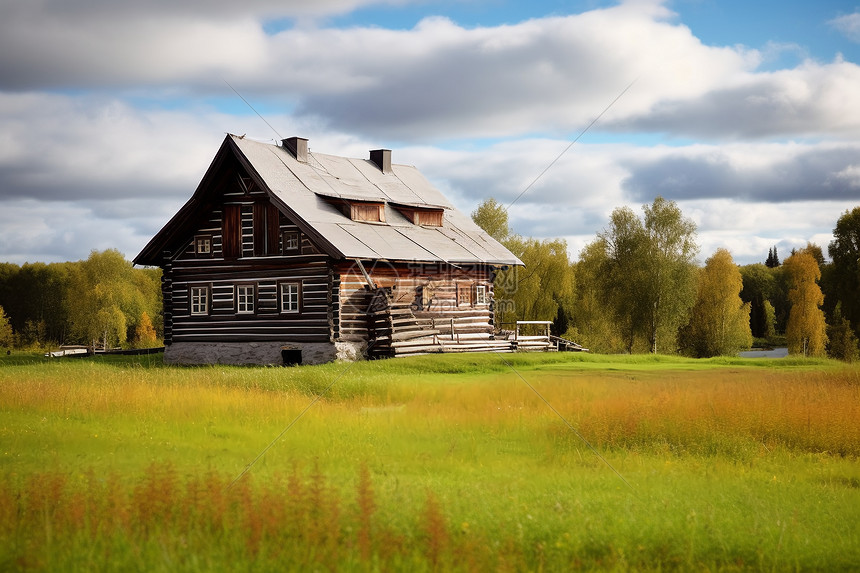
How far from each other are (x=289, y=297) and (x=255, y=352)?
3001 mm

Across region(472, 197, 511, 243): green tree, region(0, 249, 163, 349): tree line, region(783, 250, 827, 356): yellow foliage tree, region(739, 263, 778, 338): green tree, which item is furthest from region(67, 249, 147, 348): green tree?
region(739, 263, 778, 338): green tree

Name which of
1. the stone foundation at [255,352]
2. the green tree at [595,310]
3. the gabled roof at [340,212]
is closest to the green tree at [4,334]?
the gabled roof at [340,212]

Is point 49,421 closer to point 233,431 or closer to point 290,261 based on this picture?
point 233,431

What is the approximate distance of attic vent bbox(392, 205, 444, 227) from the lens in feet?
133

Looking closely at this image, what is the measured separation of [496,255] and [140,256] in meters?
17.5

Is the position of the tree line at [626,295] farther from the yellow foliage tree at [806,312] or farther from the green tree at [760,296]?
the green tree at [760,296]

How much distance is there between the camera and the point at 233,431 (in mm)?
15984

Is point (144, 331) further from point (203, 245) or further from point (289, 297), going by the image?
point (289, 297)

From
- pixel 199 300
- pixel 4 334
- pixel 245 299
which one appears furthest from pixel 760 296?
pixel 4 334

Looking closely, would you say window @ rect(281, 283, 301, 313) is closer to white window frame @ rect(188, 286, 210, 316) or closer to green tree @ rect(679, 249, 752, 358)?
white window frame @ rect(188, 286, 210, 316)

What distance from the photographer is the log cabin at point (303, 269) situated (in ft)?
111

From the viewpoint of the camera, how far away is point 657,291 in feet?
185

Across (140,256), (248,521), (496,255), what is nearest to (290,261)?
(140,256)

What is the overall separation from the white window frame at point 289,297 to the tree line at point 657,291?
2063 cm
